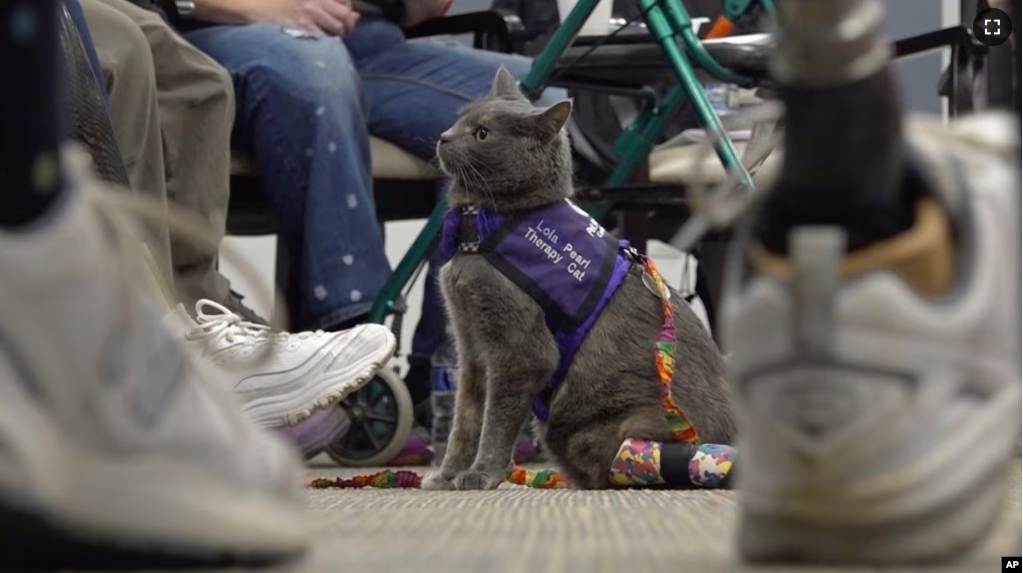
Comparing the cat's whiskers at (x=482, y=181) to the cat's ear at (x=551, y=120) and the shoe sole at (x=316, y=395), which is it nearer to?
the cat's ear at (x=551, y=120)

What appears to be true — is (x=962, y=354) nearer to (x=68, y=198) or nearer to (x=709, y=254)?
(x=68, y=198)

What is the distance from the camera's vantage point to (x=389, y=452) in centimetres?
232

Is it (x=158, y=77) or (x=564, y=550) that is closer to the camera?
(x=564, y=550)

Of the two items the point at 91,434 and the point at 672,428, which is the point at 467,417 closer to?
the point at 672,428

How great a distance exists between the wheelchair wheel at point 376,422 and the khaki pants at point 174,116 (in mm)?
279

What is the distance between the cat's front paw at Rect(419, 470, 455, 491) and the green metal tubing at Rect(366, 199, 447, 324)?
2.14 feet

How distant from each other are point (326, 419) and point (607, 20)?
2.84 feet

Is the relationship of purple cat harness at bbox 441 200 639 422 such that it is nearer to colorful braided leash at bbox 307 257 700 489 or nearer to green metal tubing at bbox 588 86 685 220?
colorful braided leash at bbox 307 257 700 489

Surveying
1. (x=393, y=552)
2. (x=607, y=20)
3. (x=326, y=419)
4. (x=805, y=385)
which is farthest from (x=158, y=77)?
(x=805, y=385)

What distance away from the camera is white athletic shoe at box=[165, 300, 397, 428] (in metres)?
1.76

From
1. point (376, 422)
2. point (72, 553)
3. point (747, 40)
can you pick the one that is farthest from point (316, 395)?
point (72, 553)

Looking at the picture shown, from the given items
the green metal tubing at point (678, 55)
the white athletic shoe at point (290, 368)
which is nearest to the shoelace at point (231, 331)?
the white athletic shoe at point (290, 368)

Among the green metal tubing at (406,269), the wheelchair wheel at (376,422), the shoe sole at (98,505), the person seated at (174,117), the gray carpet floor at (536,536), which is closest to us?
the shoe sole at (98,505)

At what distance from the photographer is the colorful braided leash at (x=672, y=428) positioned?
1728 mm
